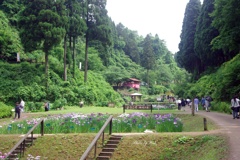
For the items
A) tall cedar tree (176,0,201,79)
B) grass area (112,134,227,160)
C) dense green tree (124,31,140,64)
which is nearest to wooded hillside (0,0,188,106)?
tall cedar tree (176,0,201,79)

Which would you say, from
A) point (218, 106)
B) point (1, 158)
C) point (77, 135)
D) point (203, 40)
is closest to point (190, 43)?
point (203, 40)

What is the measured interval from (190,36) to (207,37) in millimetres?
8852

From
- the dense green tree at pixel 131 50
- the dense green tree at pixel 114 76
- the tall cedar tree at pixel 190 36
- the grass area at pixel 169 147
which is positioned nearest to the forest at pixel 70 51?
the tall cedar tree at pixel 190 36

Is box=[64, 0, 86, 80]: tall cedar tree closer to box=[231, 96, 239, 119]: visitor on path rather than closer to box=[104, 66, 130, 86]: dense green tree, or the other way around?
box=[231, 96, 239, 119]: visitor on path

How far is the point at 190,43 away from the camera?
39656mm

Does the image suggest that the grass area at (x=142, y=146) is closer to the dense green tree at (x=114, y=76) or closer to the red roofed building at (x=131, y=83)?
the dense green tree at (x=114, y=76)

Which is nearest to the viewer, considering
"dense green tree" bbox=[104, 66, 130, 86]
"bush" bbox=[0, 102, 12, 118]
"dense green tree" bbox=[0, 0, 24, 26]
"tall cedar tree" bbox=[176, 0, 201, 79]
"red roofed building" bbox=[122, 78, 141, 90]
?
"bush" bbox=[0, 102, 12, 118]

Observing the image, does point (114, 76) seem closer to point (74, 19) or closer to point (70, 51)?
point (70, 51)

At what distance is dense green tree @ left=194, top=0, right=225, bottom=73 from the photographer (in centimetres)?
3083

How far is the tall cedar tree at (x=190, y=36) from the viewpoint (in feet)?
130

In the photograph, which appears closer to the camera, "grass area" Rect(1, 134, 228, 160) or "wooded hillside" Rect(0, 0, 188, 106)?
"grass area" Rect(1, 134, 228, 160)

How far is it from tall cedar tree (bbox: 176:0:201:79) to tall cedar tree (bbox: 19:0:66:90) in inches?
764

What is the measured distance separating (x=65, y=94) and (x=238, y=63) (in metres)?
18.3

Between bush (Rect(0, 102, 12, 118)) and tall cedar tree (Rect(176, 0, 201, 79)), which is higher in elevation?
tall cedar tree (Rect(176, 0, 201, 79))
